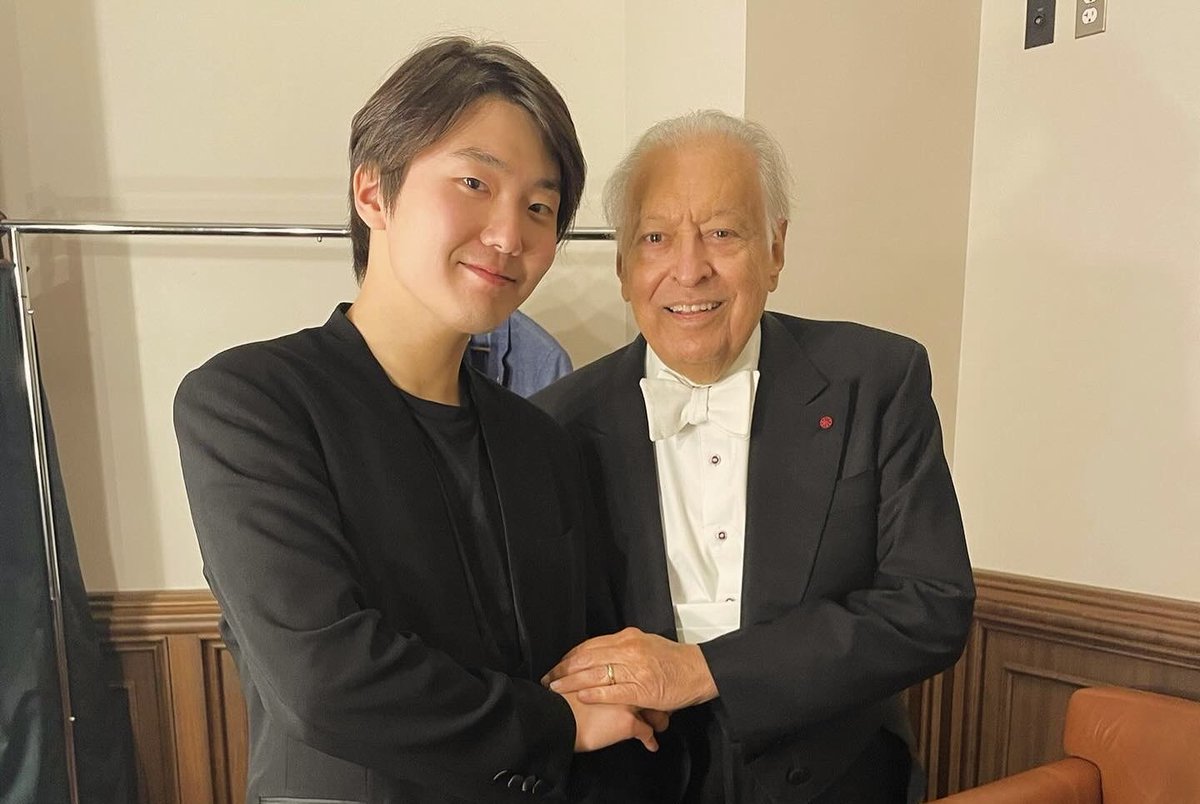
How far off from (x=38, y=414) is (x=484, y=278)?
→ 1.22m

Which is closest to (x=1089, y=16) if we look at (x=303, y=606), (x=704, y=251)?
(x=704, y=251)

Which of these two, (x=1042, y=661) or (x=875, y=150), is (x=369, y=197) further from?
(x=1042, y=661)

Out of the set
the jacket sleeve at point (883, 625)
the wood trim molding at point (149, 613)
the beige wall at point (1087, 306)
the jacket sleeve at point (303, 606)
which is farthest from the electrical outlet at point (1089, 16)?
the wood trim molding at point (149, 613)

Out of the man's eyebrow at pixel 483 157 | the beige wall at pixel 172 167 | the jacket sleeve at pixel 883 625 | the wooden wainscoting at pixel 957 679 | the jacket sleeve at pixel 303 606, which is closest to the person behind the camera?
the jacket sleeve at pixel 303 606

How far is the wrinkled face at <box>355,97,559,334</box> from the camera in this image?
3.22 feet

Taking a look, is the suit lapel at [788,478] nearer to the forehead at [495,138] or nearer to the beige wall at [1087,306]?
the forehead at [495,138]

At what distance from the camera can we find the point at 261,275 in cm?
211

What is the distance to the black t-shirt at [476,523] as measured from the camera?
1.04 meters

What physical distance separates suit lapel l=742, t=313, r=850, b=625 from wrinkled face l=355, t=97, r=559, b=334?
525 mm

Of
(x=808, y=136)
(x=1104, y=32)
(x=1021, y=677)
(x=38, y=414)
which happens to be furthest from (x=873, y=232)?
(x=38, y=414)

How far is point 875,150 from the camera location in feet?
6.84

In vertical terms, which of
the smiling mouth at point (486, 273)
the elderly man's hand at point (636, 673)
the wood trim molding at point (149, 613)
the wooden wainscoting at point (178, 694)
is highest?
the smiling mouth at point (486, 273)

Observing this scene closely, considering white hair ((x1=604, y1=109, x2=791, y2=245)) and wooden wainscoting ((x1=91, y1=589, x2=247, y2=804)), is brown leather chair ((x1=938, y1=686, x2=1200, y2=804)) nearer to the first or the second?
white hair ((x1=604, y1=109, x2=791, y2=245))

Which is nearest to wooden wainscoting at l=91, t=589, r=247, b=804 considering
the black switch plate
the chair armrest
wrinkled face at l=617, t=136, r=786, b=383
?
wrinkled face at l=617, t=136, r=786, b=383
